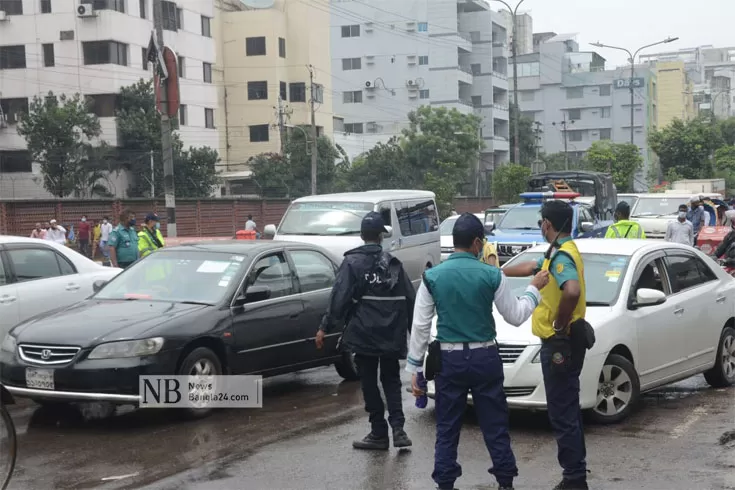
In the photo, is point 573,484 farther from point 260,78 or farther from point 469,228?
point 260,78

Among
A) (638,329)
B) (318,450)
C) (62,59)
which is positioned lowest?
(318,450)

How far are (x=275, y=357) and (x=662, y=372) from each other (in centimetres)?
353

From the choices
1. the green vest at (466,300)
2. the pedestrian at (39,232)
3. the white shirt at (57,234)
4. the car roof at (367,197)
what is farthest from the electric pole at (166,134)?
the green vest at (466,300)

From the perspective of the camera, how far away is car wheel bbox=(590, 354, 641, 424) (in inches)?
319

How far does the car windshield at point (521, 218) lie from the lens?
2242 cm

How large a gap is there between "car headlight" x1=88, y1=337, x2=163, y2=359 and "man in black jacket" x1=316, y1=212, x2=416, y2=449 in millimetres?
1649

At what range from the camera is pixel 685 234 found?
62.2 ft

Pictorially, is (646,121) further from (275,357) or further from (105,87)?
(275,357)

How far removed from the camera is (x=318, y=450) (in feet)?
24.6

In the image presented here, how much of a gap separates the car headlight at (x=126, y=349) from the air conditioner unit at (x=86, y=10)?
46677mm

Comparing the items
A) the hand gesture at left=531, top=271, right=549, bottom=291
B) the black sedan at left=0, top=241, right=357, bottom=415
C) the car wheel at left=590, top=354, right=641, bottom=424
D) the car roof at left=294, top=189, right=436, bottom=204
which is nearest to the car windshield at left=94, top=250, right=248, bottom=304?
the black sedan at left=0, top=241, right=357, bottom=415

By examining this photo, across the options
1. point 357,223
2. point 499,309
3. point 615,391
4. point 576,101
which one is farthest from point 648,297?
point 576,101

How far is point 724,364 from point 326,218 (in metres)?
8.06

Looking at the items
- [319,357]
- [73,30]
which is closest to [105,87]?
[73,30]
